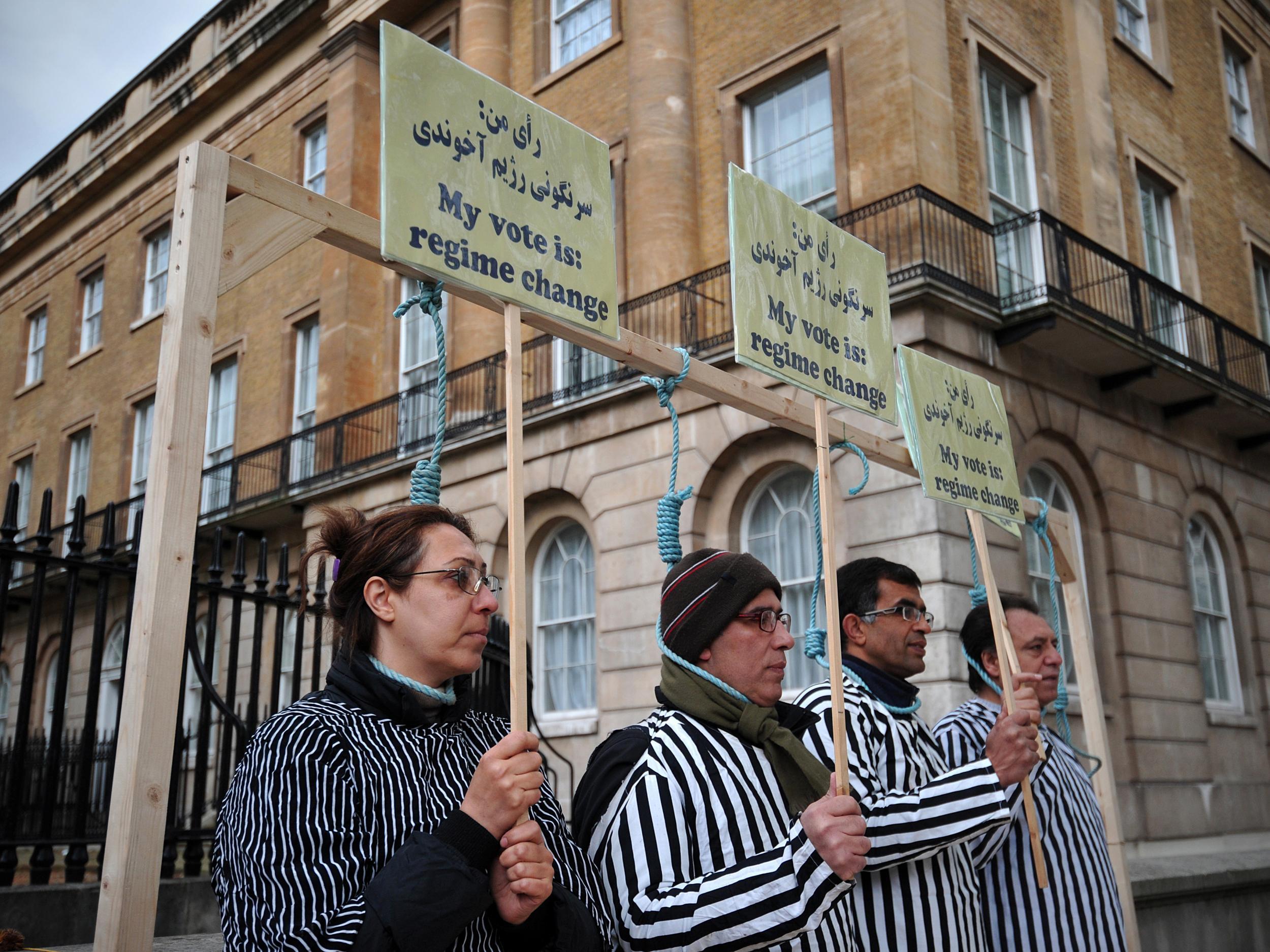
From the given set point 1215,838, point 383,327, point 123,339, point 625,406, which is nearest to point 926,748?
point 625,406

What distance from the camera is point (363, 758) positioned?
7.57 ft

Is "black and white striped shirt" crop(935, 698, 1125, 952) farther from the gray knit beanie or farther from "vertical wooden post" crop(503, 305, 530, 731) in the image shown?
"vertical wooden post" crop(503, 305, 530, 731)

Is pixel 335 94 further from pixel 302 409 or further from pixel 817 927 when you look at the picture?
pixel 817 927

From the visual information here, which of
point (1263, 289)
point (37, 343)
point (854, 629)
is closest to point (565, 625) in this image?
point (854, 629)

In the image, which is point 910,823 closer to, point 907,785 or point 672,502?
point 907,785

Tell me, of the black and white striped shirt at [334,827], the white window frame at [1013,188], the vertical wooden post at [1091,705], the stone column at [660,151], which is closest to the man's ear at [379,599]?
the black and white striped shirt at [334,827]

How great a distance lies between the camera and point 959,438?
490 centimetres

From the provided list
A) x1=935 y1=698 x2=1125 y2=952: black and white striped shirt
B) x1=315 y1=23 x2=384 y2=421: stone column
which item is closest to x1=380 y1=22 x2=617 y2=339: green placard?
x1=935 y1=698 x2=1125 y2=952: black and white striped shirt

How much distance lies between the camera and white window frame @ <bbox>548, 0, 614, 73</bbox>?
643 inches

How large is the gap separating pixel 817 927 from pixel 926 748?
3.11 feet

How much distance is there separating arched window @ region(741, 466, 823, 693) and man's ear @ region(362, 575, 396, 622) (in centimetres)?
998

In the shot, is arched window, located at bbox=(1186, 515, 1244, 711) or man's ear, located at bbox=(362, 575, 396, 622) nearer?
man's ear, located at bbox=(362, 575, 396, 622)

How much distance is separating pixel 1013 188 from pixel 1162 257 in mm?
3465

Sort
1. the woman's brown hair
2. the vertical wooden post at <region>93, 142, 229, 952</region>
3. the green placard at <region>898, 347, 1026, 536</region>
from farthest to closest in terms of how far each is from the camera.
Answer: the green placard at <region>898, 347, 1026, 536</region> → the woman's brown hair → the vertical wooden post at <region>93, 142, 229, 952</region>
